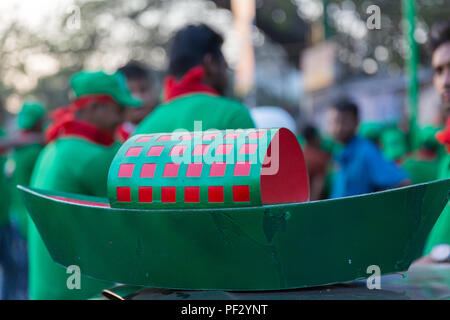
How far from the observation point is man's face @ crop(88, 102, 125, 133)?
2883 millimetres

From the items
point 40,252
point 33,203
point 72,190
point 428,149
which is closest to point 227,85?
point 72,190

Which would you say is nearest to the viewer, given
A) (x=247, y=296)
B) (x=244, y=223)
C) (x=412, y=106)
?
(x=244, y=223)

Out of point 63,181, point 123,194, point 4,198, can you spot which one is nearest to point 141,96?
point 63,181

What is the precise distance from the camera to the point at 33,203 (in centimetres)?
142

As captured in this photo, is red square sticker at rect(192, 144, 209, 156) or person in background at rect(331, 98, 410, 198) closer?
red square sticker at rect(192, 144, 209, 156)

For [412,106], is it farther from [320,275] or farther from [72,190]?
[320,275]

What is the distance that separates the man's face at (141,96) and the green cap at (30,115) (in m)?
1.80

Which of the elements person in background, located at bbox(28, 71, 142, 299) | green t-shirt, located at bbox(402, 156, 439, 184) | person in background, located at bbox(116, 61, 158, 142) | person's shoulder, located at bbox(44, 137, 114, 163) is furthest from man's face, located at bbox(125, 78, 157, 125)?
green t-shirt, located at bbox(402, 156, 439, 184)

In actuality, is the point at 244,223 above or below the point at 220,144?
below

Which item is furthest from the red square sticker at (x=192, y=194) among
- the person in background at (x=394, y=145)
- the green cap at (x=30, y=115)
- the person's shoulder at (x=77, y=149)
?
the person in background at (x=394, y=145)

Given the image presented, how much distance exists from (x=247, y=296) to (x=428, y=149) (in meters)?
3.73

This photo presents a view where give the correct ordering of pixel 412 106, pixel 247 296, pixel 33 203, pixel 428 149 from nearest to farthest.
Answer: pixel 247 296, pixel 33 203, pixel 428 149, pixel 412 106

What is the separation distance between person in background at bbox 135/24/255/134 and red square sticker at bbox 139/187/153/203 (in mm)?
771

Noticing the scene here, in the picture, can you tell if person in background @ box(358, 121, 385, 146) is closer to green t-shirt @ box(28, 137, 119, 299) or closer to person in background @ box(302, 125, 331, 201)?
person in background @ box(302, 125, 331, 201)
